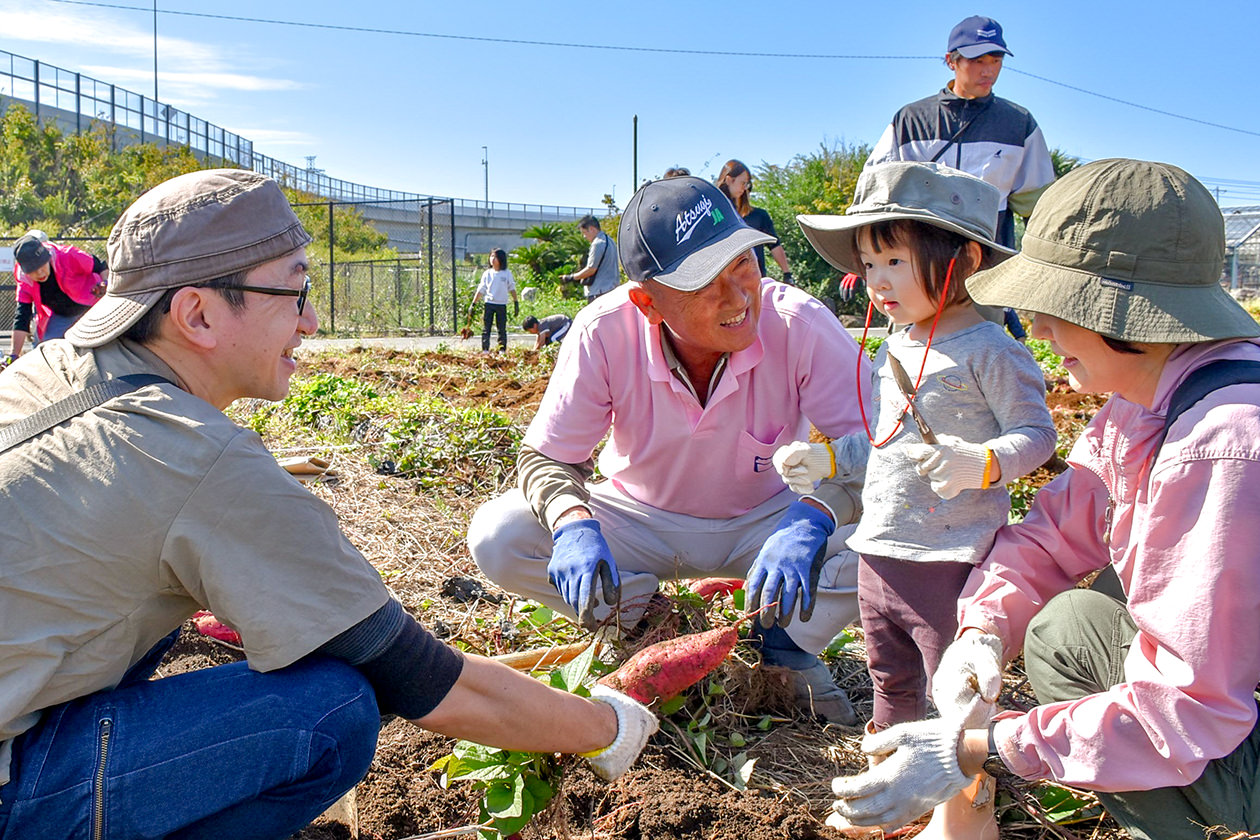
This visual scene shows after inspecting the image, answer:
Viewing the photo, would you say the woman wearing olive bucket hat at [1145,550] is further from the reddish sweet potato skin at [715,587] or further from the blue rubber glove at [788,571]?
the reddish sweet potato skin at [715,587]

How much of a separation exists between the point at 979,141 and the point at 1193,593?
3084mm

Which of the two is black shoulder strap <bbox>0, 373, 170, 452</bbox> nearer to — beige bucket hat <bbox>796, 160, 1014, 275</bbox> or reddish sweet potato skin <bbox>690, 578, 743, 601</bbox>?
beige bucket hat <bbox>796, 160, 1014, 275</bbox>

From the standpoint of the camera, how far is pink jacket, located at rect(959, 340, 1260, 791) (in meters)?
1.30

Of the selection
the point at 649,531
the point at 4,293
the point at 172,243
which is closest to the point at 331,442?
the point at 649,531

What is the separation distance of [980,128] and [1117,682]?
2.97m

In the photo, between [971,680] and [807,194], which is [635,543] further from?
[807,194]

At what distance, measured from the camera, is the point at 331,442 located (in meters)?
5.30

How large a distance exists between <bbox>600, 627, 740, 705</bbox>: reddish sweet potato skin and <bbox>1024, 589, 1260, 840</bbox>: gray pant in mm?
636

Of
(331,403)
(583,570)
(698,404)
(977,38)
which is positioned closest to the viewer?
(583,570)

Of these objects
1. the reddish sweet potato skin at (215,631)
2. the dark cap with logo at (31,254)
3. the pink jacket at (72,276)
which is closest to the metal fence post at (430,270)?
the pink jacket at (72,276)

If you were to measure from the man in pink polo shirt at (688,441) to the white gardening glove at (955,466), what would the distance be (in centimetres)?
44

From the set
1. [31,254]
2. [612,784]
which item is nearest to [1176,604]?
[612,784]

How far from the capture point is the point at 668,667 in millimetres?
2027

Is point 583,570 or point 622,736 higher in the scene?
point 583,570
